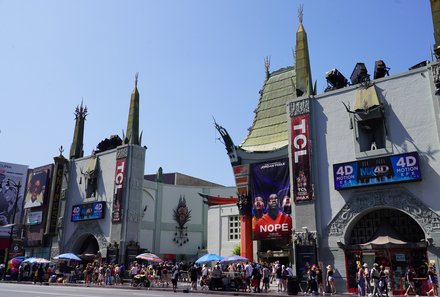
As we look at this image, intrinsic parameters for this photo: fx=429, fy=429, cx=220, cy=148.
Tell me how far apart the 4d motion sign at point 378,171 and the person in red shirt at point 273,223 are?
9150 millimetres

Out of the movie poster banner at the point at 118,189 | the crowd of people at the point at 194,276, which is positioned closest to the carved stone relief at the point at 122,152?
the movie poster banner at the point at 118,189

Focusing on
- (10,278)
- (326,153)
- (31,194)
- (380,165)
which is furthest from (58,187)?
(380,165)

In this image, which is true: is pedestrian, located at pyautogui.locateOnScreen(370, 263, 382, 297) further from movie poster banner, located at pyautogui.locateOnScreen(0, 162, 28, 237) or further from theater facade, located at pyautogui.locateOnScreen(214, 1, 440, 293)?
movie poster banner, located at pyautogui.locateOnScreen(0, 162, 28, 237)

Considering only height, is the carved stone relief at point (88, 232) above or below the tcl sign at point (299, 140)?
below

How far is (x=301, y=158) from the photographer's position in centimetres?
2678

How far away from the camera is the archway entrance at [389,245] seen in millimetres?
22375

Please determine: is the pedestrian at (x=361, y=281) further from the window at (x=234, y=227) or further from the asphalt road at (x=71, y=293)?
the window at (x=234, y=227)

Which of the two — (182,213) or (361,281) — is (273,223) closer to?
(361,281)

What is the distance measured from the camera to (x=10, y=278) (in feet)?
118

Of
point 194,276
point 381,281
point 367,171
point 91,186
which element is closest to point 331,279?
point 381,281

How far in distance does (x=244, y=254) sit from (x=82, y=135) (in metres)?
21.3

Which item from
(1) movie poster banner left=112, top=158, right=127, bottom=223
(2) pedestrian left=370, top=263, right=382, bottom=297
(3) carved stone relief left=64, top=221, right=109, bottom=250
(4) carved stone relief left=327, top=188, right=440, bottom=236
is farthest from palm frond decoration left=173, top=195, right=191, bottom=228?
(2) pedestrian left=370, top=263, right=382, bottom=297

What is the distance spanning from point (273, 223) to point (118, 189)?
44.6 feet

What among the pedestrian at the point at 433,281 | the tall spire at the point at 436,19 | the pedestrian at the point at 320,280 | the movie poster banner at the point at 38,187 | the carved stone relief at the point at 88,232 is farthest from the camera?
the movie poster banner at the point at 38,187
